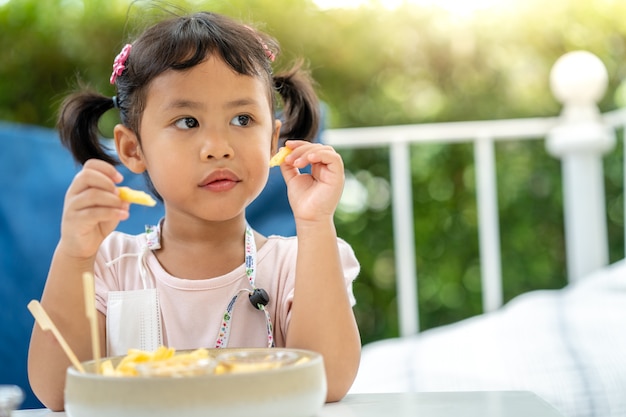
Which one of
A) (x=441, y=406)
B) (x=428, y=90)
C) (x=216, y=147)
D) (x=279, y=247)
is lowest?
(x=441, y=406)

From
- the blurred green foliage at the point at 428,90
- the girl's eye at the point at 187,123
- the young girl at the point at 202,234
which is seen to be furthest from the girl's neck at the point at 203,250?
the blurred green foliage at the point at 428,90

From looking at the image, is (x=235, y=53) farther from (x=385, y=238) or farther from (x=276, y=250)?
(x=385, y=238)

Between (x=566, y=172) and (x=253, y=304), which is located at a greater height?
(x=566, y=172)

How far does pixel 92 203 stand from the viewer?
748mm

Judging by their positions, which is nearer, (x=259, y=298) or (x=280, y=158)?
(x=280, y=158)

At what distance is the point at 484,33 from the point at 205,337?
3.06 meters

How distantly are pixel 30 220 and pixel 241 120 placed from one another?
2.55 feet

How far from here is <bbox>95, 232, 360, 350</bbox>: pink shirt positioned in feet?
3.20

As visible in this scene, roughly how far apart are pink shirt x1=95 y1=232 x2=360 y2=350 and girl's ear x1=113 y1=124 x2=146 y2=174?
0.37 feet

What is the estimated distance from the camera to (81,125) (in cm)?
116

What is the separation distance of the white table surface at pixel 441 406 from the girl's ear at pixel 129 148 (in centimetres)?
37

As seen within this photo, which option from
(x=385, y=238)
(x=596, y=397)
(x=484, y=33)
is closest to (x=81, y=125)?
(x=596, y=397)

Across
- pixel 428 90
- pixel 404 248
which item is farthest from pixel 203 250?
pixel 428 90

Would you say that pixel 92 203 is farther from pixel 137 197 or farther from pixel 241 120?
pixel 241 120
